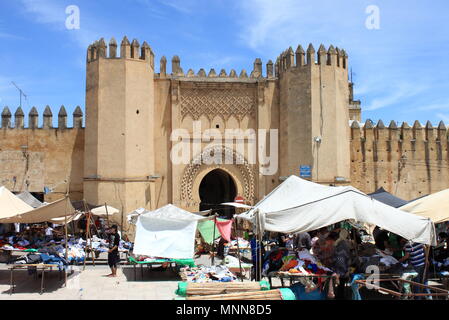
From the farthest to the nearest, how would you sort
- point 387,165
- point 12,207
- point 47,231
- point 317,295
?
point 387,165 → point 47,231 → point 12,207 → point 317,295

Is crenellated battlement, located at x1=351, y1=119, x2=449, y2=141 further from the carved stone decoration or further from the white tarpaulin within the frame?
the white tarpaulin

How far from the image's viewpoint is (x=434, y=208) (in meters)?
8.43

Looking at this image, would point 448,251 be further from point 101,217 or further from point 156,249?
point 101,217

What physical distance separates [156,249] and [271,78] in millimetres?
9104

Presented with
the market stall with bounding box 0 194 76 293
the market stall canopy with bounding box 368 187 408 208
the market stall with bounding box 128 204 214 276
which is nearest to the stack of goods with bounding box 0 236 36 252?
the market stall with bounding box 0 194 76 293

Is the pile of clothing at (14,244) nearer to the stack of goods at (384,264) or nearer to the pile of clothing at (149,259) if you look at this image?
the pile of clothing at (149,259)

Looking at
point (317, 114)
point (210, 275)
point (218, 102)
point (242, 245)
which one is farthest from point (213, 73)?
point (210, 275)

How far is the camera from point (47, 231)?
43.3ft

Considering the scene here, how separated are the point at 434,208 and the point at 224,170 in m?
8.71

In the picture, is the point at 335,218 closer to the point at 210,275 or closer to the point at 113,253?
the point at 210,275

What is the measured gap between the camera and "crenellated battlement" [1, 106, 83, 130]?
16031mm

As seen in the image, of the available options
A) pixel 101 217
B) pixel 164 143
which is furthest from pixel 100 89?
pixel 101 217

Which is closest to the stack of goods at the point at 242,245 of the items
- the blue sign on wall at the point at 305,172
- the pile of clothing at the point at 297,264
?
the blue sign on wall at the point at 305,172

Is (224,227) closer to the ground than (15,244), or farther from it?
farther from it
